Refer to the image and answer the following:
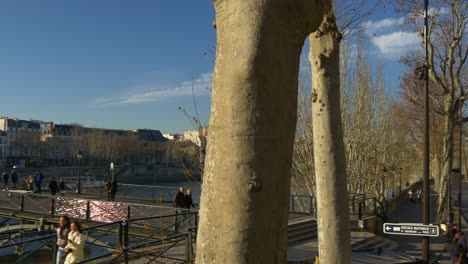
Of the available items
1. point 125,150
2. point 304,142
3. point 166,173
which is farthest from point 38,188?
point 125,150

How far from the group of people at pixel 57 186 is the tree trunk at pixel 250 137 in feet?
82.6

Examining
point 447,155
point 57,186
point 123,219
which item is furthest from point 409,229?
point 57,186

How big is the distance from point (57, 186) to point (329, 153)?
79.9 feet

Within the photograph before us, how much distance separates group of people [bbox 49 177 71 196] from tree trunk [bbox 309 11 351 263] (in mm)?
22613

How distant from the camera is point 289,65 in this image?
2.27 metres

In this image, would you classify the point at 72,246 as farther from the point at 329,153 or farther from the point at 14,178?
the point at 14,178

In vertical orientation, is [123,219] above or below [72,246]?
below

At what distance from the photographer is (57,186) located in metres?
26.7

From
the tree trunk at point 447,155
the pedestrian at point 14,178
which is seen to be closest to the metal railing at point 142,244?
the tree trunk at point 447,155

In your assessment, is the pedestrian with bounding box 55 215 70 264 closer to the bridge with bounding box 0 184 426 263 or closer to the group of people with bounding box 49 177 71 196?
the bridge with bounding box 0 184 426 263

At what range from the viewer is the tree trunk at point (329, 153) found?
5320 millimetres

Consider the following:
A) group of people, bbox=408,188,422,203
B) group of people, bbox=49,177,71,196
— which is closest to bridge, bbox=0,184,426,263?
group of people, bbox=49,177,71,196

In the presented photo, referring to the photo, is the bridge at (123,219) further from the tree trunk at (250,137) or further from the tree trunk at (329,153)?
the tree trunk at (250,137)

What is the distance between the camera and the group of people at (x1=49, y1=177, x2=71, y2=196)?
82.9 feet
